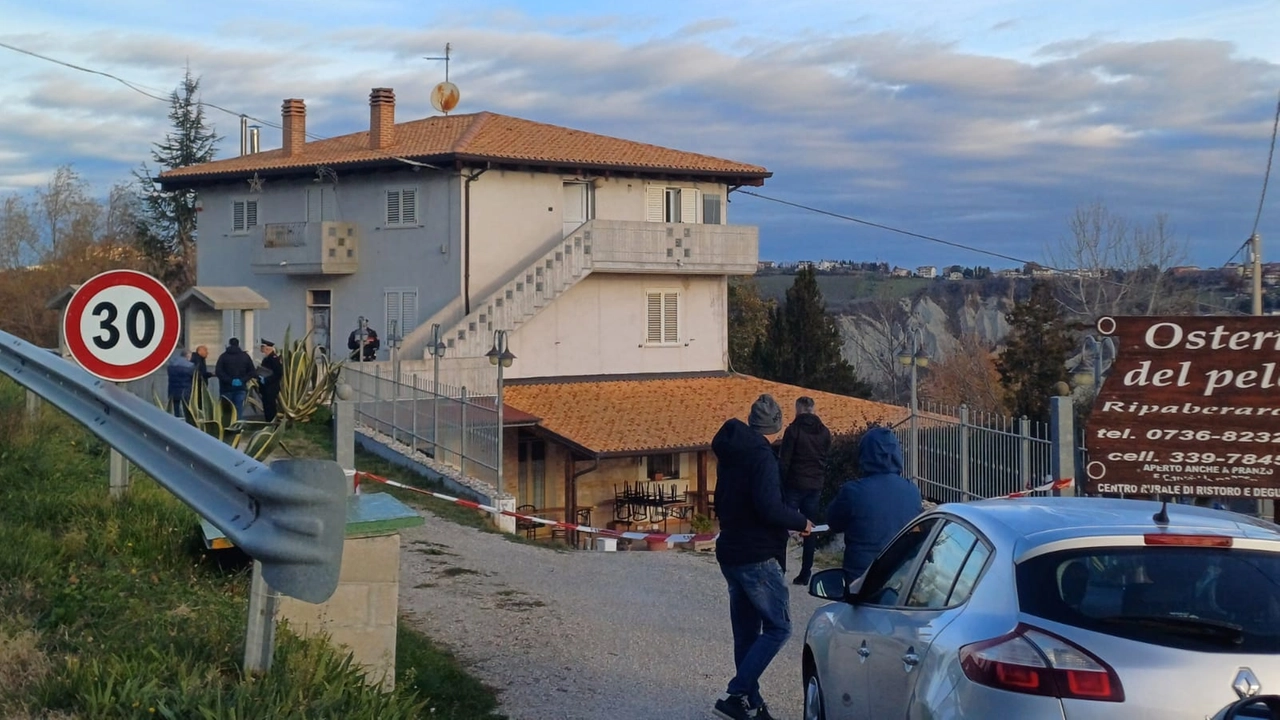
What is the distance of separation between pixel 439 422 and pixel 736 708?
1602 centimetres

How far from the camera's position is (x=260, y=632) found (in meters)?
5.09

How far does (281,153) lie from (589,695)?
38152 millimetres

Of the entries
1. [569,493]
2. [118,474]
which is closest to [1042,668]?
[118,474]

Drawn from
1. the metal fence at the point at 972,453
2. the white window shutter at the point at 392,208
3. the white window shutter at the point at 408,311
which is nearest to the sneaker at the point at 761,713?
the metal fence at the point at 972,453

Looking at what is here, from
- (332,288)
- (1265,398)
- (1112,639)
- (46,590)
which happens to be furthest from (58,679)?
(332,288)

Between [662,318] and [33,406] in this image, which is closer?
[33,406]

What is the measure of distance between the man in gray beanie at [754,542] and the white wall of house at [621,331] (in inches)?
1120

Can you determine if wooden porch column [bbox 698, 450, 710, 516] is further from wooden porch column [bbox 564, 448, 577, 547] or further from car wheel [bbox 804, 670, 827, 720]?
car wheel [bbox 804, 670, 827, 720]

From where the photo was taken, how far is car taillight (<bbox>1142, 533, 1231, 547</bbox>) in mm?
4238

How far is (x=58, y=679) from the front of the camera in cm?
498

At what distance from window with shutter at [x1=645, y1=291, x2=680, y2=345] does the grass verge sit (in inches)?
1131

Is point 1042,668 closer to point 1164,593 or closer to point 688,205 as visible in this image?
point 1164,593

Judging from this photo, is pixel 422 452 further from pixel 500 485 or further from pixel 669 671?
pixel 669 671

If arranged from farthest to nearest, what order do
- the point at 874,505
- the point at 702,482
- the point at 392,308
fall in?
the point at 392,308 → the point at 702,482 → the point at 874,505
